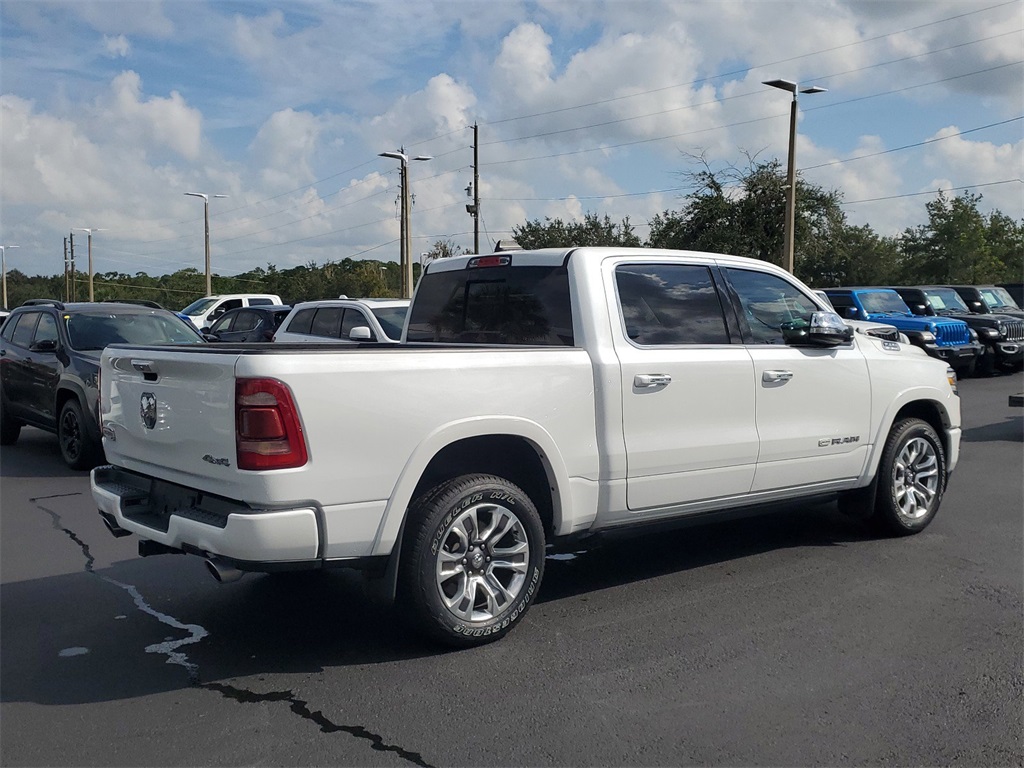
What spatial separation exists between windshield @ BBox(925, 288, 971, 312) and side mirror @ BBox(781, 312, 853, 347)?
54.2ft

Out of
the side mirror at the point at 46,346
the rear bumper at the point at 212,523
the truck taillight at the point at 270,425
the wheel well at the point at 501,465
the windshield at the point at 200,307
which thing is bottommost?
the rear bumper at the point at 212,523

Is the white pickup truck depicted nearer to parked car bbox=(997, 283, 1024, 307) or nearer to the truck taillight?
the truck taillight

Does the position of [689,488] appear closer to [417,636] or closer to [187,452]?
[417,636]

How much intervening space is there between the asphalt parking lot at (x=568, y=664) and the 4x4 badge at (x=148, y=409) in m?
1.06

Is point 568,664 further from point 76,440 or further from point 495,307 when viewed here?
Answer: point 76,440

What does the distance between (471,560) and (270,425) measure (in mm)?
1203

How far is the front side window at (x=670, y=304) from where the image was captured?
209 inches

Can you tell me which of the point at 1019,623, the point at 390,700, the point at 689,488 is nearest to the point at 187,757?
the point at 390,700

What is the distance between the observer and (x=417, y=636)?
4602 mm

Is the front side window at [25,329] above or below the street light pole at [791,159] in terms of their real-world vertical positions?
below

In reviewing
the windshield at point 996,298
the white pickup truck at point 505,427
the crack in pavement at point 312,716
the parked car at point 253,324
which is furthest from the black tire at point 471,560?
the windshield at point 996,298

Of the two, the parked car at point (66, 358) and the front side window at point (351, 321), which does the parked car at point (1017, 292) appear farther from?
the parked car at point (66, 358)

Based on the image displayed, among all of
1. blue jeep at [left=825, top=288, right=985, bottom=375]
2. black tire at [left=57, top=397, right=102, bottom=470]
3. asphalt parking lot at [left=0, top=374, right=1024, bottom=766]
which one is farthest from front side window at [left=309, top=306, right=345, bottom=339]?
blue jeep at [left=825, top=288, right=985, bottom=375]

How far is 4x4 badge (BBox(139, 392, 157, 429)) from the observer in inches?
184
